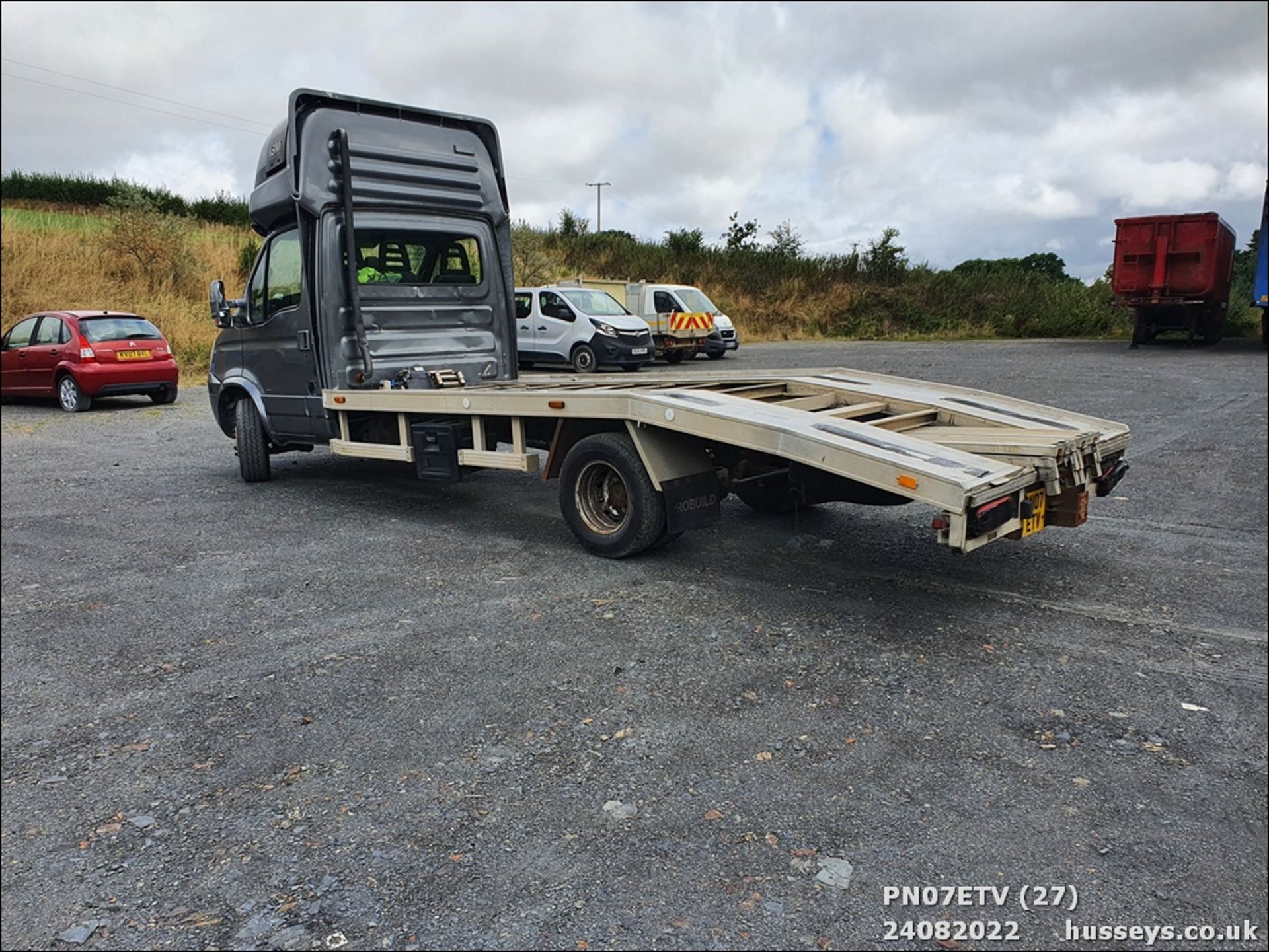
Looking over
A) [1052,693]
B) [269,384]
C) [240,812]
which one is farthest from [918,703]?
[269,384]

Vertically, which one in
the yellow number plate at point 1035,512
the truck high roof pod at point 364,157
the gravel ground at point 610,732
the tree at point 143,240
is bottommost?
the gravel ground at point 610,732

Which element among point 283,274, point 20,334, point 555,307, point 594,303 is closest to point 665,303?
point 594,303

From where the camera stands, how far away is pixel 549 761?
2.94 metres

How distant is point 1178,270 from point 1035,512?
1590 cm

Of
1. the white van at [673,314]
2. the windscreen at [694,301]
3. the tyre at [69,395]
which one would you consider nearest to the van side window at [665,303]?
the white van at [673,314]

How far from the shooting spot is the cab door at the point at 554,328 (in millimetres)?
17203

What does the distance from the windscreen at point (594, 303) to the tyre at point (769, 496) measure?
11.5m

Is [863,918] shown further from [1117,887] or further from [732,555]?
[732,555]

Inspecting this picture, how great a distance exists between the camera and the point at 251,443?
7.42 metres

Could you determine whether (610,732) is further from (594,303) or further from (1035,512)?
(594,303)

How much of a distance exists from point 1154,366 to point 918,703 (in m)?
13.5

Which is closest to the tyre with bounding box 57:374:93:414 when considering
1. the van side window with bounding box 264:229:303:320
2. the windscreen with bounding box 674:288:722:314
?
the van side window with bounding box 264:229:303:320

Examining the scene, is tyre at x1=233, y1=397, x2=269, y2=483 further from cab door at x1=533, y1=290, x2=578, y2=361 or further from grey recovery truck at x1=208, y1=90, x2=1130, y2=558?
cab door at x1=533, y1=290, x2=578, y2=361

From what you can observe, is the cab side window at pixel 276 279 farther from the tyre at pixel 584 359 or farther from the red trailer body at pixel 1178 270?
the red trailer body at pixel 1178 270
